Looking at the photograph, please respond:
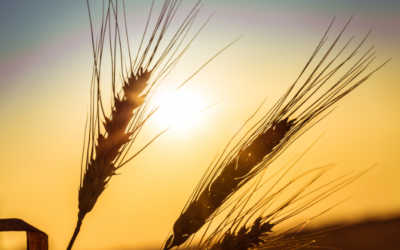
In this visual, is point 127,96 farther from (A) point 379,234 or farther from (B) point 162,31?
(A) point 379,234

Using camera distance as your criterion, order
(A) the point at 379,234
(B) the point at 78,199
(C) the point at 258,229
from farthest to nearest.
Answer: (A) the point at 379,234, (C) the point at 258,229, (B) the point at 78,199

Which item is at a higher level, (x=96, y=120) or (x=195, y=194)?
(x=96, y=120)

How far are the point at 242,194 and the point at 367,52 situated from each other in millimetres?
654

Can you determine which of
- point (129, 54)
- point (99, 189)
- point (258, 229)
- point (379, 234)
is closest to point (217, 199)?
point (258, 229)

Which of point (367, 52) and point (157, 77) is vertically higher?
point (157, 77)

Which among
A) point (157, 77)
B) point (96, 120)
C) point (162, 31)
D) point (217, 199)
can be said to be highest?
point (162, 31)

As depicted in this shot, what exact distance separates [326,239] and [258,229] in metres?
5.36

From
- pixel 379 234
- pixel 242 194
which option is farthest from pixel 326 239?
pixel 242 194

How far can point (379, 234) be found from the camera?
17.7 feet

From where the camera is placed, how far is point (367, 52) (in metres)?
0.91

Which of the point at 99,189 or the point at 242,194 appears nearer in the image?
the point at 99,189

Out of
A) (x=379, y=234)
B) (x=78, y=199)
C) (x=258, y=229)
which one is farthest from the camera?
(x=379, y=234)

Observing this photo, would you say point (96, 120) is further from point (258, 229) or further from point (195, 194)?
point (258, 229)

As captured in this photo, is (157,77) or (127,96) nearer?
(127,96)
